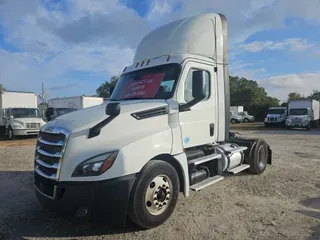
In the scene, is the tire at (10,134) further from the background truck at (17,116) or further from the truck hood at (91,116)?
the truck hood at (91,116)

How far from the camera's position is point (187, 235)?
3.72 metres

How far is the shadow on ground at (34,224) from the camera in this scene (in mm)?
3797

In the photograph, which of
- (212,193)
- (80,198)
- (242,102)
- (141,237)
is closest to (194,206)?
(212,193)

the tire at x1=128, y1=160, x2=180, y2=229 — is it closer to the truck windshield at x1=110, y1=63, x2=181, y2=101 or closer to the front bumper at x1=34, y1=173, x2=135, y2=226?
the front bumper at x1=34, y1=173, x2=135, y2=226

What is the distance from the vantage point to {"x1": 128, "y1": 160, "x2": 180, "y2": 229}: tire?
11.9 ft

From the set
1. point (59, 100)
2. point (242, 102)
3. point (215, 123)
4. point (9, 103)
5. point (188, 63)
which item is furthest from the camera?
point (242, 102)

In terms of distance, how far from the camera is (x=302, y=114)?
27188 millimetres

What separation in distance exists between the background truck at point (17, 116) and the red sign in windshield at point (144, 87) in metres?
14.5

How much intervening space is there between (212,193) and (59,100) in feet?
76.4

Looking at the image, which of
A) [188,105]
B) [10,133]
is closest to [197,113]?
[188,105]

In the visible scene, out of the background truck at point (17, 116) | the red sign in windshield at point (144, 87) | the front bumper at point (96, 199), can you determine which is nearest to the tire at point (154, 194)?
the front bumper at point (96, 199)

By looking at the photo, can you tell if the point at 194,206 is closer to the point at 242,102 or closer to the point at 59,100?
the point at 59,100

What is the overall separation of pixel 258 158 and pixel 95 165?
4949 millimetres

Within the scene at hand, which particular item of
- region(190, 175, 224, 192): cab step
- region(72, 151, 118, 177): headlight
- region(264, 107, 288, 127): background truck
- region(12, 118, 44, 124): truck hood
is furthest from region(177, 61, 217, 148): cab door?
region(264, 107, 288, 127): background truck
